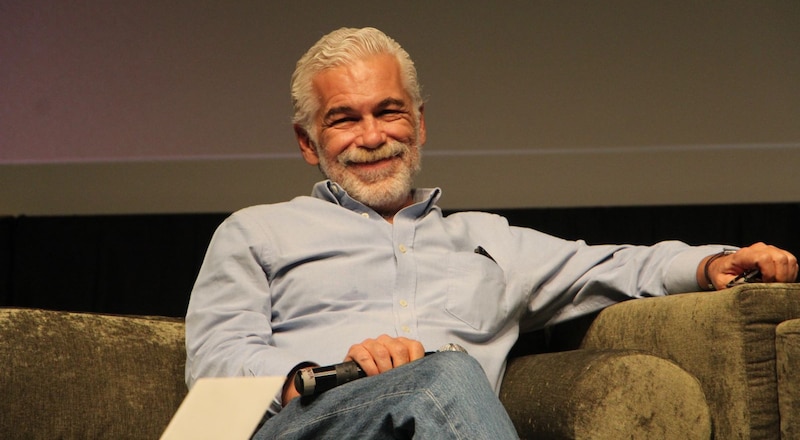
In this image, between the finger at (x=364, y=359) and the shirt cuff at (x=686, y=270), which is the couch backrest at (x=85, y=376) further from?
the shirt cuff at (x=686, y=270)

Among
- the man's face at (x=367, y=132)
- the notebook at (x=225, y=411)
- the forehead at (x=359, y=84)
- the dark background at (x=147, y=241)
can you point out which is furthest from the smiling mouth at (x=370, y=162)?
the dark background at (x=147, y=241)

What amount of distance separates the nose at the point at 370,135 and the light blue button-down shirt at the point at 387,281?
10cm

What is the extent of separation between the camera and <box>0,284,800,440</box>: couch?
130 centimetres

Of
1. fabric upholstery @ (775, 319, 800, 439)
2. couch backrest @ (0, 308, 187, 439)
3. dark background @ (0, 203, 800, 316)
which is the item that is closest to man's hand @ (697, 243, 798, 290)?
fabric upholstery @ (775, 319, 800, 439)

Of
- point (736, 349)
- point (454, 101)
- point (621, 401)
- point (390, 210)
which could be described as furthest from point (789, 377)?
point (454, 101)

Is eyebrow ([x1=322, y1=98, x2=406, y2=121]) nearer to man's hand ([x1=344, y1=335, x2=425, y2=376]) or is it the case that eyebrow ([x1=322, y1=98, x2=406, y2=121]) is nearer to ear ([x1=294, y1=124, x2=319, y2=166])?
ear ([x1=294, y1=124, x2=319, y2=166])

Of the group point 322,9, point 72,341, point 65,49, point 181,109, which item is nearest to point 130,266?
point 181,109

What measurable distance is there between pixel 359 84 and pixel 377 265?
0.35 meters

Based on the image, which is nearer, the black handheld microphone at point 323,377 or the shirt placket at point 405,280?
the black handheld microphone at point 323,377

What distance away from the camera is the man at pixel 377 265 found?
58.9 inches

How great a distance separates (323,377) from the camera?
114 centimetres

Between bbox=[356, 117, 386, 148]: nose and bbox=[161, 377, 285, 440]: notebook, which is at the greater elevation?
bbox=[356, 117, 386, 148]: nose

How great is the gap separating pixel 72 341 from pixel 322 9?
190 centimetres

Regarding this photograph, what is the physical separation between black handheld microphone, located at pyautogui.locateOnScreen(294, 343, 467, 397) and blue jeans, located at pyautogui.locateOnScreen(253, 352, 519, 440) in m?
0.01
